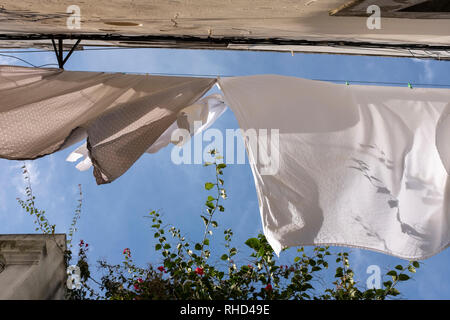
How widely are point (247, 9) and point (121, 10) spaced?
0.92m

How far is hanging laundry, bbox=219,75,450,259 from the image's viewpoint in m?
1.88

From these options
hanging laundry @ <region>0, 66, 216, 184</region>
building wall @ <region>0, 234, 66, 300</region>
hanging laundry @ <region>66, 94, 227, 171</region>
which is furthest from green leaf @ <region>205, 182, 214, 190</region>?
building wall @ <region>0, 234, 66, 300</region>

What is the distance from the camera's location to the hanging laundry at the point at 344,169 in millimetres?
1882

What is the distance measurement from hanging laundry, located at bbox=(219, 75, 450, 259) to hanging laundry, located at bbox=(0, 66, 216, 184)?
0.38m

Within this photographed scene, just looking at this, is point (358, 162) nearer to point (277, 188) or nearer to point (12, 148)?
point (277, 188)

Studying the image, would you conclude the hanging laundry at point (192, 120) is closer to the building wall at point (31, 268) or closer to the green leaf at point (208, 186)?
the green leaf at point (208, 186)

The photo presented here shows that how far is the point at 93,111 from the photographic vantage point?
6.70 feet

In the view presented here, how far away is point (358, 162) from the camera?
6.43 feet

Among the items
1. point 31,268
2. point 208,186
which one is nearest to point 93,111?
point 208,186

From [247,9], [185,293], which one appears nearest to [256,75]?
[247,9]

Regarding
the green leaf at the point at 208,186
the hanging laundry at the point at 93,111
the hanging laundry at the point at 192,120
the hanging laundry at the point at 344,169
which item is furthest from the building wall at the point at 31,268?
the hanging laundry at the point at 344,169

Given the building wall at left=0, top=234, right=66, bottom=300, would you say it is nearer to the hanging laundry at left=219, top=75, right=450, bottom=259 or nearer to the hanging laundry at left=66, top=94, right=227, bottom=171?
A: the hanging laundry at left=66, top=94, right=227, bottom=171
